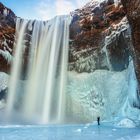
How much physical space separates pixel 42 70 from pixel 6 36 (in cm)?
462

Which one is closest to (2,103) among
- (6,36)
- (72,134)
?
(6,36)

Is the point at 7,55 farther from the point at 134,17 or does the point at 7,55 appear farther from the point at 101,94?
the point at 134,17

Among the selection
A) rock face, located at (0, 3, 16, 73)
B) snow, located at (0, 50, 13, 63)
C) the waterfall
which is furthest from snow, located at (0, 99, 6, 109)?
snow, located at (0, 50, 13, 63)

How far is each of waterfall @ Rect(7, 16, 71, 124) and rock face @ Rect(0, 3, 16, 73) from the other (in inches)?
19.8

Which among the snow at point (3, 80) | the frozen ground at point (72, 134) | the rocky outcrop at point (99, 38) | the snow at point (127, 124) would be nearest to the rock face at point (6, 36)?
the snow at point (3, 80)

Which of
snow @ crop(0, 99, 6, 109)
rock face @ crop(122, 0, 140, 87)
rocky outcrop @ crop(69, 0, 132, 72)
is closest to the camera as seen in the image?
rock face @ crop(122, 0, 140, 87)

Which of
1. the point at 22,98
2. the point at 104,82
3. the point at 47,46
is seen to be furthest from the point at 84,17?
the point at 22,98

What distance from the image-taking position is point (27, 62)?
83.3 ft

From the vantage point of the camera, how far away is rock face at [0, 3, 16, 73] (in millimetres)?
25312

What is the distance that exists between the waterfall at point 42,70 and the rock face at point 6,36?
0.50m

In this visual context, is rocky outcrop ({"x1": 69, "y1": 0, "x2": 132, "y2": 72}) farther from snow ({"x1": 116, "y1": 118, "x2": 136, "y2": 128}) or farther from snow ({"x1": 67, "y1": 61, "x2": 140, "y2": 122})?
snow ({"x1": 116, "y1": 118, "x2": 136, "y2": 128})

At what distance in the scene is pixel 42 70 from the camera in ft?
79.2

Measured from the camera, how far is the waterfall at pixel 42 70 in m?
23.7

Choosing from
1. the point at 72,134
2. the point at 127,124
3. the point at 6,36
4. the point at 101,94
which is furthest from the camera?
the point at 6,36
